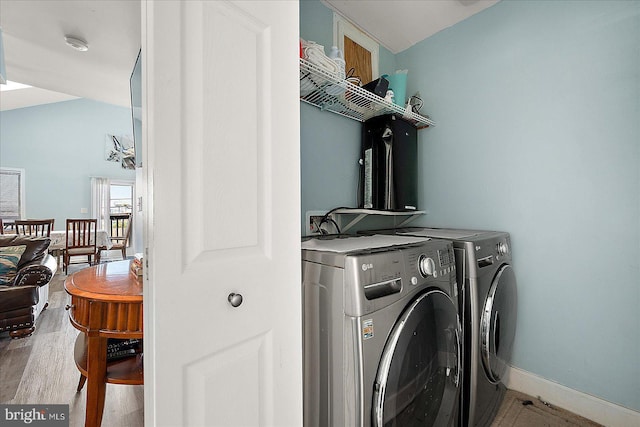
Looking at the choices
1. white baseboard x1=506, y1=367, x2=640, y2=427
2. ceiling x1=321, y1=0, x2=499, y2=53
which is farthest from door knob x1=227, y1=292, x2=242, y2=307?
ceiling x1=321, y1=0, x2=499, y2=53

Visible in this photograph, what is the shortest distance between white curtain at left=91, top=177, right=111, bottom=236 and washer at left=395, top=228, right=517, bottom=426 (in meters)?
7.37

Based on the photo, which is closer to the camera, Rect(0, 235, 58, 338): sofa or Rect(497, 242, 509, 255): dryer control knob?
Rect(497, 242, 509, 255): dryer control knob

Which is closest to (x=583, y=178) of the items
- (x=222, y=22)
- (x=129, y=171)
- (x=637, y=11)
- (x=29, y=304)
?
(x=637, y=11)

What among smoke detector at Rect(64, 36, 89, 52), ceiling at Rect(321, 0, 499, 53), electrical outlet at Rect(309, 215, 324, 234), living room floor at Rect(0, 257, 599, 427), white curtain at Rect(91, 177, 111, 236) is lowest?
living room floor at Rect(0, 257, 599, 427)

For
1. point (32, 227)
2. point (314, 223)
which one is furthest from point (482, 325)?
point (32, 227)

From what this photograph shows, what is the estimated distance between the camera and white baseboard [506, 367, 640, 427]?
4.39 ft

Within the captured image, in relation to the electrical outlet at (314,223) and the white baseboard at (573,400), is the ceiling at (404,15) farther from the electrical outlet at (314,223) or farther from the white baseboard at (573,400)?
the white baseboard at (573,400)

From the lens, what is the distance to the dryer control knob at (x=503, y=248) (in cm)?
150

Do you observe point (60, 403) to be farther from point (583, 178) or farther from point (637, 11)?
point (637, 11)

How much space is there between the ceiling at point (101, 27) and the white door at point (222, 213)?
1374 millimetres

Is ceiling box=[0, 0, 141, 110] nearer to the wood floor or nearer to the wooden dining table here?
the wooden dining table

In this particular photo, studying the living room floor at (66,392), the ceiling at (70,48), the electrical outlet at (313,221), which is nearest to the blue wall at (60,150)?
the ceiling at (70,48)

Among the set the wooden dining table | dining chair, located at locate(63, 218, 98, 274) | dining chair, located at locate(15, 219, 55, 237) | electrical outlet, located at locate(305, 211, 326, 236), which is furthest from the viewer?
dining chair, located at locate(63, 218, 98, 274)

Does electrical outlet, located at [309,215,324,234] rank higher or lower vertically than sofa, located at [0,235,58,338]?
higher
